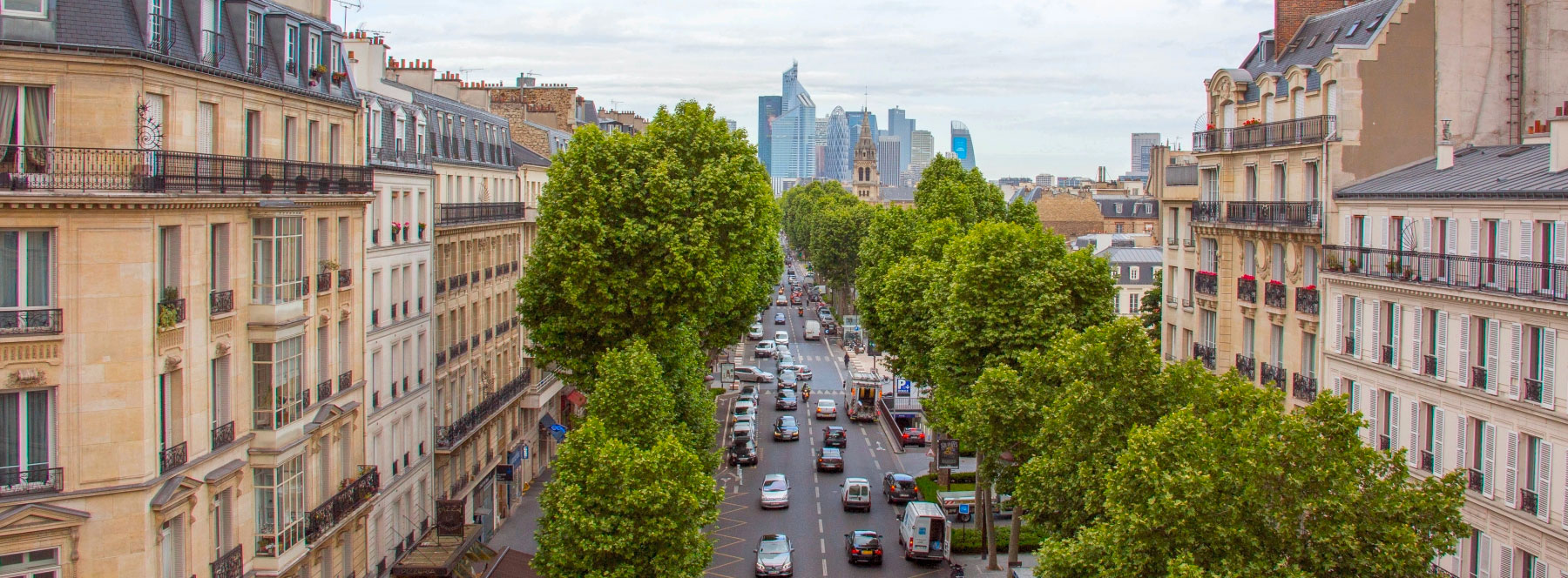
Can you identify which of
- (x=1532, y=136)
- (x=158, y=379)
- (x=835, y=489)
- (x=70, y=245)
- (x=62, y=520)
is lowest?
(x=835, y=489)

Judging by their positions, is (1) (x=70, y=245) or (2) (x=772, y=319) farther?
(2) (x=772, y=319)

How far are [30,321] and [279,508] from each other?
8.27 meters

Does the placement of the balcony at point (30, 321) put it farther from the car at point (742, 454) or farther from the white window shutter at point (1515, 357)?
the car at point (742, 454)

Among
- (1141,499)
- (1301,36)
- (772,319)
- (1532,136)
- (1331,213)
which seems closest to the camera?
(1141,499)

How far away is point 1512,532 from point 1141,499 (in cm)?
930

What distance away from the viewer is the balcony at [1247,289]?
42.2 meters

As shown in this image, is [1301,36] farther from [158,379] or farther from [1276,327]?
[158,379]

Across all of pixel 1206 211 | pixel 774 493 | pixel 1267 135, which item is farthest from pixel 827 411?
pixel 1267 135

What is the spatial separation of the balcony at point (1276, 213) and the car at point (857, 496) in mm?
18134

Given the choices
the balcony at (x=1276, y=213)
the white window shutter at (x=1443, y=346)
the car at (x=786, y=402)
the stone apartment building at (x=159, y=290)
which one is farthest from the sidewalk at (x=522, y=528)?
the white window shutter at (x=1443, y=346)

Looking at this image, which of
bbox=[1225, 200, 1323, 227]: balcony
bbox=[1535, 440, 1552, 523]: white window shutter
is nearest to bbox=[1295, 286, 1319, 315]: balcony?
bbox=[1225, 200, 1323, 227]: balcony

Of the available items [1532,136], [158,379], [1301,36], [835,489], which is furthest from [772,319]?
[158,379]

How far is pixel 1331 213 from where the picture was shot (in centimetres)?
3753

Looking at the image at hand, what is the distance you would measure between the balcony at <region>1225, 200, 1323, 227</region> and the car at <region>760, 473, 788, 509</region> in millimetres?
20638
